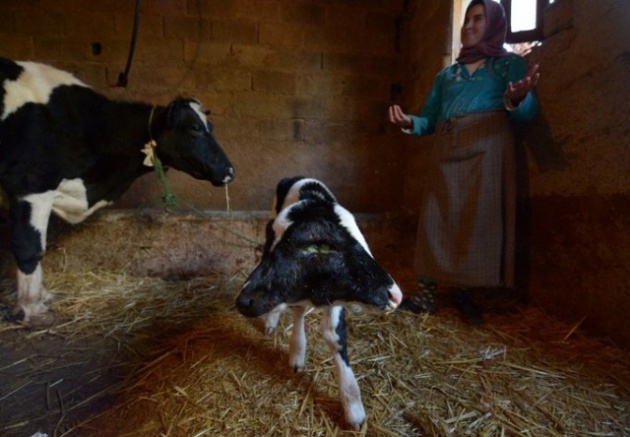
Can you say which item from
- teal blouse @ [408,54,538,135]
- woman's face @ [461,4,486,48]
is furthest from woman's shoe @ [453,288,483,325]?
woman's face @ [461,4,486,48]

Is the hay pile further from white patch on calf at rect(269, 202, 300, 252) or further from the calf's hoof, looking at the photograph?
white patch on calf at rect(269, 202, 300, 252)

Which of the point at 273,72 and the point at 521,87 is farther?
the point at 273,72

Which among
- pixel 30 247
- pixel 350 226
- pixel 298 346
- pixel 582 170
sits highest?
pixel 582 170

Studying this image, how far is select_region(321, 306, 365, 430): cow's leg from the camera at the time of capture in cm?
155

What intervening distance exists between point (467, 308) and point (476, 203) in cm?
82

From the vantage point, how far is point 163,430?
1.53 meters

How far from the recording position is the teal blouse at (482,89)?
7.41 feet

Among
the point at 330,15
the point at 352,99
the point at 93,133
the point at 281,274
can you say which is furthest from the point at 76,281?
the point at 330,15

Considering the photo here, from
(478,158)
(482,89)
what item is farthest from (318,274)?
(482,89)

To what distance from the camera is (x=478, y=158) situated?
2.41 meters

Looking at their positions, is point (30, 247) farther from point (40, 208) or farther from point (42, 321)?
point (42, 321)

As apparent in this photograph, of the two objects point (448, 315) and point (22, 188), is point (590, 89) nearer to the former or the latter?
point (448, 315)

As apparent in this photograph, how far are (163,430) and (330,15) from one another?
488 cm

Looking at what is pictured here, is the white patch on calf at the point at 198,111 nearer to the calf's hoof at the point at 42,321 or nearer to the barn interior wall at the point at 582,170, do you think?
the calf's hoof at the point at 42,321
